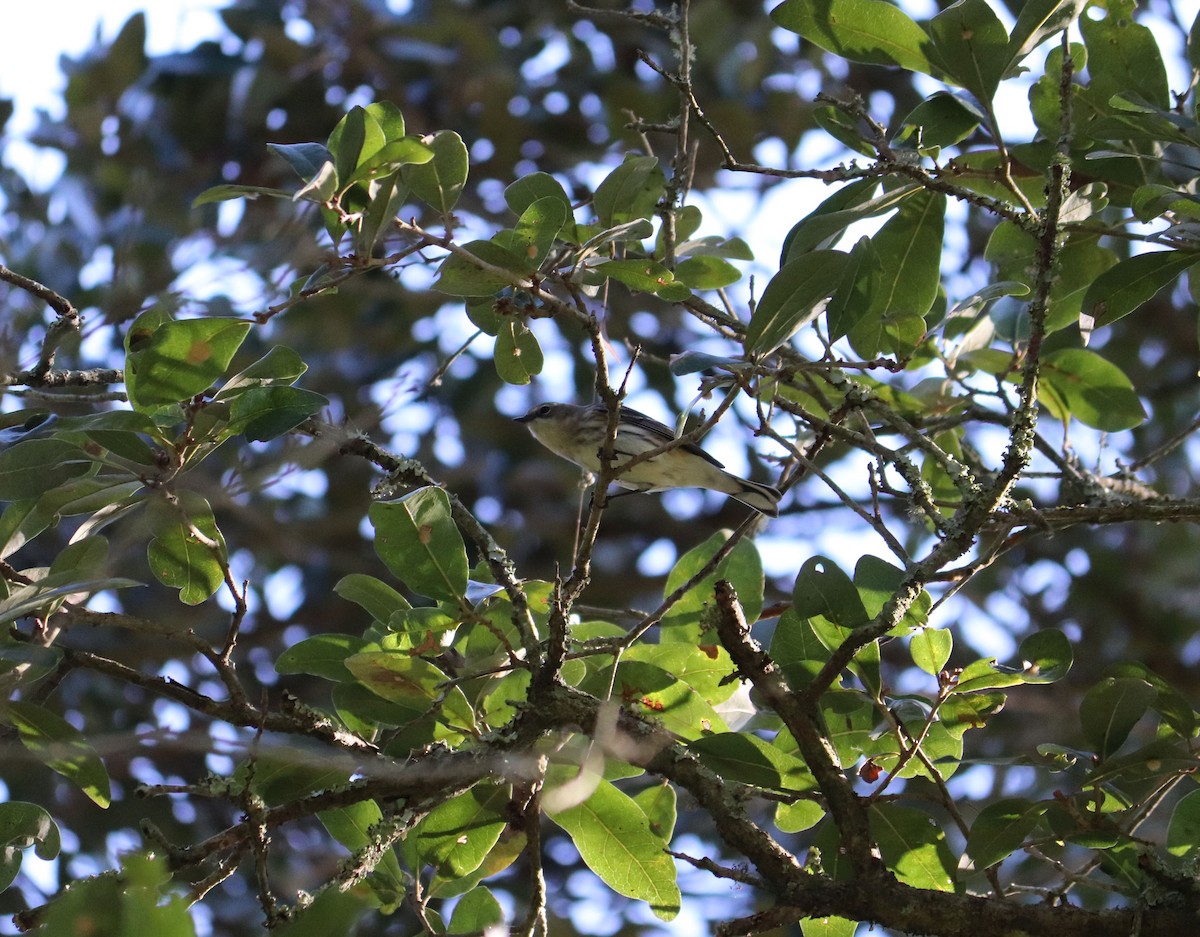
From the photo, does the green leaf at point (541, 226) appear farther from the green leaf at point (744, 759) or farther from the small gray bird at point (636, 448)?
the small gray bird at point (636, 448)

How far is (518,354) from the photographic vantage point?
2555mm

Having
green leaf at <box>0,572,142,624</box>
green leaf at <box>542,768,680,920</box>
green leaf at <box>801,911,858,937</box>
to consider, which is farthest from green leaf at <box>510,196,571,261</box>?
green leaf at <box>801,911,858,937</box>

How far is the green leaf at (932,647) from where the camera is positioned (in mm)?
2316

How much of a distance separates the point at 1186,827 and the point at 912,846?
19.6 inches

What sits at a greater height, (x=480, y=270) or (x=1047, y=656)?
(x=480, y=270)

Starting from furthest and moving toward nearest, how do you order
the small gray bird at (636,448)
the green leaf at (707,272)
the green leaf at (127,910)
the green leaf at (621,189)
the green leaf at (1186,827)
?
the small gray bird at (636,448) → the green leaf at (707,272) → the green leaf at (621,189) → the green leaf at (1186,827) → the green leaf at (127,910)

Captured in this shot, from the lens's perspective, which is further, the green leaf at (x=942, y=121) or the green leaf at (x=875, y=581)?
the green leaf at (x=942, y=121)

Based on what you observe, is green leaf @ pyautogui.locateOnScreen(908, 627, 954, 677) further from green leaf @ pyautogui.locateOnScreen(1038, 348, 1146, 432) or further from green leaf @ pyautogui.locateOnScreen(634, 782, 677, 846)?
green leaf @ pyautogui.locateOnScreen(1038, 348, 1146, 432)

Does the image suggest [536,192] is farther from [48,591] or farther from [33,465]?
[48,591]

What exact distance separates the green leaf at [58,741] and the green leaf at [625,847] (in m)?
0.83

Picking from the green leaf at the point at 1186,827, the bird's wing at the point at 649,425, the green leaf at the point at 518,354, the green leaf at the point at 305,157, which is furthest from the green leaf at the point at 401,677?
the bird's wing at the point at 649,425

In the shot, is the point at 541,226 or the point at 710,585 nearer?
the point at 541,226

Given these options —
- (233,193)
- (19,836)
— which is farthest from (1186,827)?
(19,836)

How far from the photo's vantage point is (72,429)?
6.81 feet
